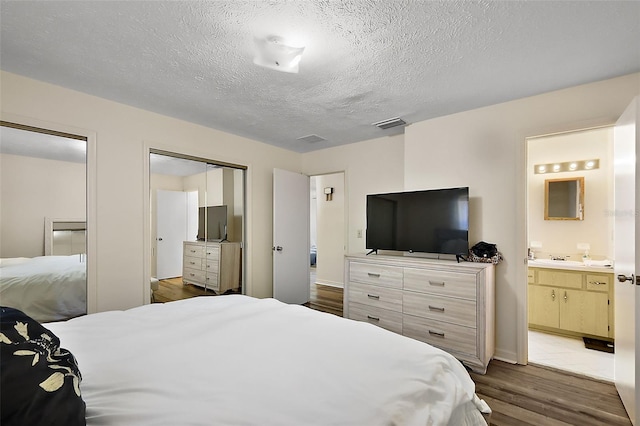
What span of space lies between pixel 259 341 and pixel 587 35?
264 centimetres

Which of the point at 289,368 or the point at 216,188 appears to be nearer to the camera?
the point at 289,368

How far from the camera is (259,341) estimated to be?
141cm

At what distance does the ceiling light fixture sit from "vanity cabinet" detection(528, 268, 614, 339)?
3615 millimetres

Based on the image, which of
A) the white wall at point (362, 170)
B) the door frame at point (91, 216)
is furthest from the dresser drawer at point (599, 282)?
the door frame at point (91, 216)

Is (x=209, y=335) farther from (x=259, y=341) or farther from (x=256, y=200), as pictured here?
(x=256, y=200)

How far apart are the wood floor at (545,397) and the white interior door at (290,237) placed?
2.60 metres

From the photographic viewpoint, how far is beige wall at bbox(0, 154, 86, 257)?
93.9 inches

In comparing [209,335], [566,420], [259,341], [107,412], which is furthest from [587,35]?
[107,412]

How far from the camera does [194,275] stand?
367 centimetres

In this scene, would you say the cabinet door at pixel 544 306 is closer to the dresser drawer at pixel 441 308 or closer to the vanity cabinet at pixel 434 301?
the vanity cabinet at pixel 434 301

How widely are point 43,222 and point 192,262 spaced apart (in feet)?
4.83

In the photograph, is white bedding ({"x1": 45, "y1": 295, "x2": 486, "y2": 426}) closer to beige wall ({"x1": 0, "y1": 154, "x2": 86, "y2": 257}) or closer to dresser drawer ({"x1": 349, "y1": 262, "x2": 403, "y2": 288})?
beige wall ({"x1": 0, "y1": 154, "x2": 86, "y2": 257})

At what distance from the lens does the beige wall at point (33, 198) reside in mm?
2385

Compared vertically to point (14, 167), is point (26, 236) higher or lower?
lower
